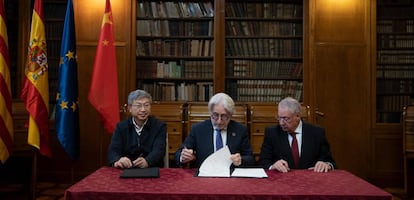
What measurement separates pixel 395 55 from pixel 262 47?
165cm

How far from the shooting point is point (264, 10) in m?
5.39

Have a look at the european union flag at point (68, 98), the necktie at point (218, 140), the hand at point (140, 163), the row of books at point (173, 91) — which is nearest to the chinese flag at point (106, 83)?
the european union flag at point (68, 98)

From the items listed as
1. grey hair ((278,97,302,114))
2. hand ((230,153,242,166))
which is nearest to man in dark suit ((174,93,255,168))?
hand ((230,153,242,166))

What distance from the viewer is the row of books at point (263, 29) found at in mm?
5387

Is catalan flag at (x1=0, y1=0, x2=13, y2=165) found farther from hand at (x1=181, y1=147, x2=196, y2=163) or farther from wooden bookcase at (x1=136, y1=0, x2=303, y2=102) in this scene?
hand at (x1=181, y1=147, x2=196, y2=163)

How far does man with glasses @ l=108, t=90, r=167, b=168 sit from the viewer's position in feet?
9.92

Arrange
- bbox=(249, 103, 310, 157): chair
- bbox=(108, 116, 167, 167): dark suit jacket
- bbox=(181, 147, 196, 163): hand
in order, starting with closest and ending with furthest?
1. bbox=(181, 147, 196, 163): hand
2. bbox=(108, 116, 167, 167): dark suit jacket
3. bbox=(249, 103, 310, 157): chair

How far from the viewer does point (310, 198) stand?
6.52 ft

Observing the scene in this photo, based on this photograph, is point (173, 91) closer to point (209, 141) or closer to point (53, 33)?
point (53, 33)

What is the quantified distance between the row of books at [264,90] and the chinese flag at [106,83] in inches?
60.6

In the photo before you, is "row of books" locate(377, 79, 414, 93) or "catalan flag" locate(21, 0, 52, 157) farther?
"row of books" locate(377, 79, 414, 93)

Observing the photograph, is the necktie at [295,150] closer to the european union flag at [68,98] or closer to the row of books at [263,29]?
the european union flag at [68,98]

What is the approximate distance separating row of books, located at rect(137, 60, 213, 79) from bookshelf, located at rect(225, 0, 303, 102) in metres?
0.27

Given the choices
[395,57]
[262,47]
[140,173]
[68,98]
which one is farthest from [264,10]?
[140,173]
